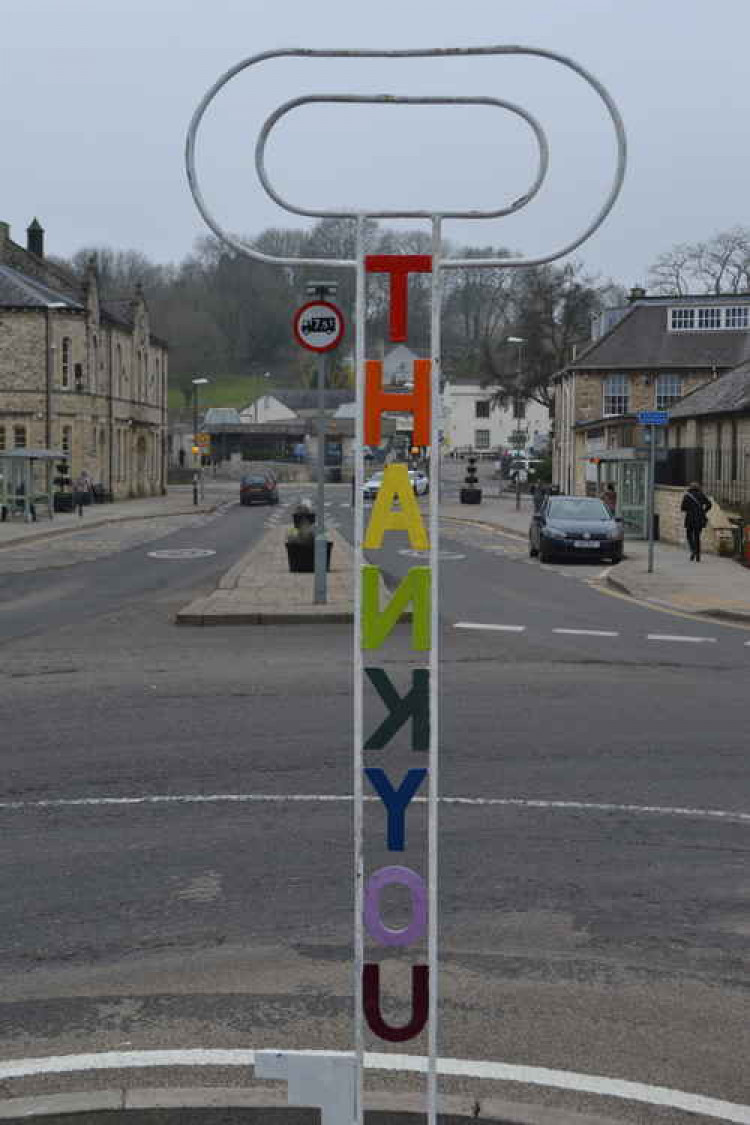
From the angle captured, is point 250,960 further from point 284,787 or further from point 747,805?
point 747,805

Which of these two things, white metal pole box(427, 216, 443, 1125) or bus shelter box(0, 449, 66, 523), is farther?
bus shelter box(0, 449, 66, 523)

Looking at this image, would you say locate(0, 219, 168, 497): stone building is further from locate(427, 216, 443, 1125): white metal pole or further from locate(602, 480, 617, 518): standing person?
locate(427, 216, 443, 1125): white metal pole

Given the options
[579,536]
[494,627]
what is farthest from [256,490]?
[494,627]

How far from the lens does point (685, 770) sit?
31.7 feet

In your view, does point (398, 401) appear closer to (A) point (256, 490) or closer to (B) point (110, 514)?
(B) point (110, 514)

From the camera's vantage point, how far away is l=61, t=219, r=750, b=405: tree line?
14.0ft

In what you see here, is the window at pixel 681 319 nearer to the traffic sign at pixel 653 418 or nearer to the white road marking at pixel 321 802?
the traffic sign at pixel 653 418

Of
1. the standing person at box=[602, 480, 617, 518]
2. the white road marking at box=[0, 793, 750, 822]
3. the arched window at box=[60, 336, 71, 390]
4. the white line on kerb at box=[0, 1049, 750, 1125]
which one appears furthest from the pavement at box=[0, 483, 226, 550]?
the white line on kerb at box=[0, 1049, 750, 1125]

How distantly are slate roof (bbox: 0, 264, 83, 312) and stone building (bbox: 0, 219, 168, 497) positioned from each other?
0.05m

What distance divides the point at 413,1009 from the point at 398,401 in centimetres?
169

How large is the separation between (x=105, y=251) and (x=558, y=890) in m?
135

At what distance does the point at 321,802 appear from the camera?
8672 millimetres

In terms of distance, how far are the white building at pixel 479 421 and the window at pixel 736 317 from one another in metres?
68.8

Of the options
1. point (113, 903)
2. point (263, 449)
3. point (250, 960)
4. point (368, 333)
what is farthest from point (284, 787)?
point (263, 449)
